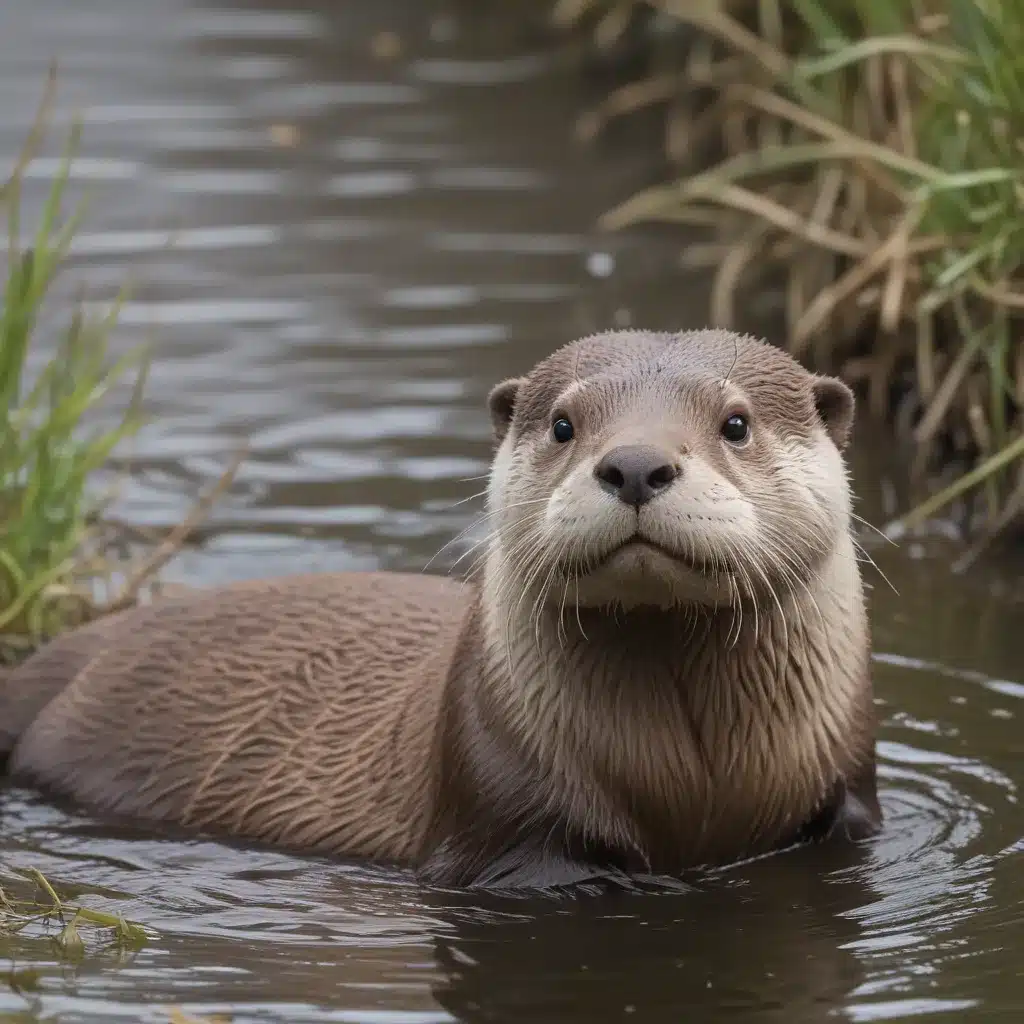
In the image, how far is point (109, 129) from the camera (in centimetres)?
999

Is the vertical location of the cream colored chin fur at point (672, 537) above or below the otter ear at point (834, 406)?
below

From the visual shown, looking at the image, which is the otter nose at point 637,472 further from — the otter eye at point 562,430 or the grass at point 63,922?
the grass at point 63,922

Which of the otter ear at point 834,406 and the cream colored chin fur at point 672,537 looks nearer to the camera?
the cream colored chin fur at point 672,537

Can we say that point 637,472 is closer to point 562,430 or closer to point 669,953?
point 562,430

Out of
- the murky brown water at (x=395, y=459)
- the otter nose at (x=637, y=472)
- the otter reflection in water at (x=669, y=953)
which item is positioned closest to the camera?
the otter nose at (x=637, y=472)

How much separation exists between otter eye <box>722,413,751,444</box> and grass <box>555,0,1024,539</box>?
67.3 inches

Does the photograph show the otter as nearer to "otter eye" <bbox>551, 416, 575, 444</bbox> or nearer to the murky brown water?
"otter eye" <bbox>551, 416, 575, 444</bbox>

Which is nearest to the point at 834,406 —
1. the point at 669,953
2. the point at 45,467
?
the point at 669,953

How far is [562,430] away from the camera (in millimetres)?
3963

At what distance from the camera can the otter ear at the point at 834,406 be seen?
13.5 feet

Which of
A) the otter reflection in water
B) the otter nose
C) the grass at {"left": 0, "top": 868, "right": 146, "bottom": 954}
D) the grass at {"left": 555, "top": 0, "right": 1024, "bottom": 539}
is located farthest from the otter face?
the grass at {"left": 555, "top": 0, "right": 1024, "bottom": 539}

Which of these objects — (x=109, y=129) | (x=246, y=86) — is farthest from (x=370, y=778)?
(x=246, y=86)

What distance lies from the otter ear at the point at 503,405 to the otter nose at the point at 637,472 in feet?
2.25

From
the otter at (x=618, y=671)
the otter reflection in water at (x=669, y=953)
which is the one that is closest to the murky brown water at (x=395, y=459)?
the otter reflection in water at (x=669, y=953)
